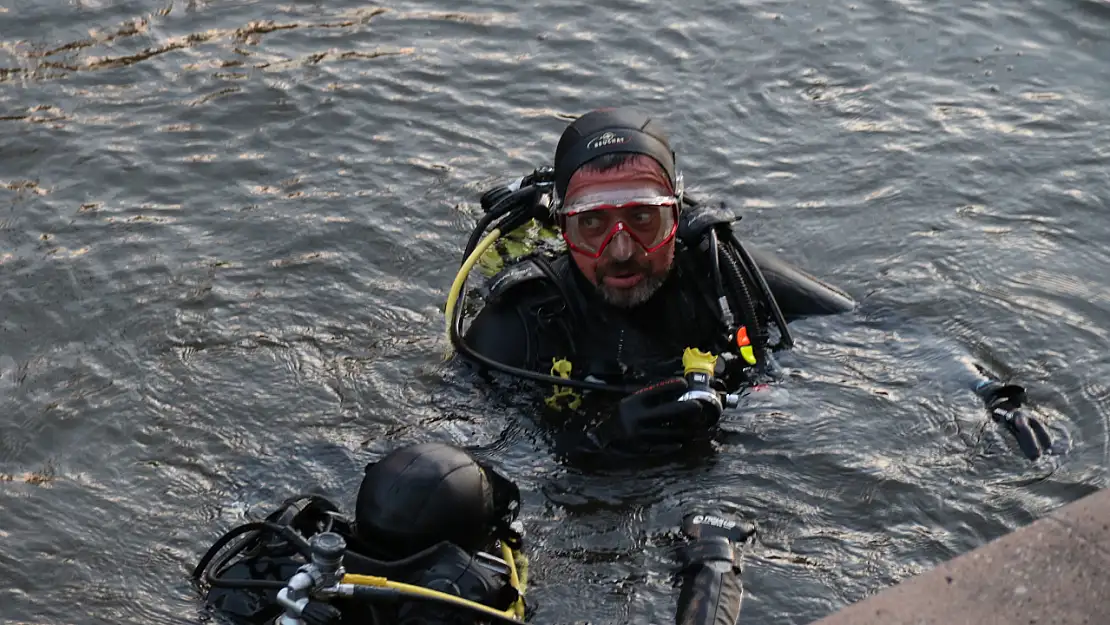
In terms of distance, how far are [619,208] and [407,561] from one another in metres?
1.96

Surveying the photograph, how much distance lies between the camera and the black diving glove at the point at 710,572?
4230 millimetres

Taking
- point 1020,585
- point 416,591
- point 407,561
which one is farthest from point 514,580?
point 1020,585

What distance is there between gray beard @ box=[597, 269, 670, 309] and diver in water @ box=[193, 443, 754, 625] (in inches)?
51.1

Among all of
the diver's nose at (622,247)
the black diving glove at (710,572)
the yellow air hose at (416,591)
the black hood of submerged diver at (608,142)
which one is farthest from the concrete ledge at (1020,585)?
the black hood of submerged diver at (608,142)

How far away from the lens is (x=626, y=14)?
9594 millimetres

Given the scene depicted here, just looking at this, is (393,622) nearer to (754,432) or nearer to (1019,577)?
(1019,577)

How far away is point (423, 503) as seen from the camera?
13.1 ft

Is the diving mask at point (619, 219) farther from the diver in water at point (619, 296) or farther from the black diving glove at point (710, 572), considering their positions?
the black diving glove at point (710, 572)

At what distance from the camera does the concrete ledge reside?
11.3ft

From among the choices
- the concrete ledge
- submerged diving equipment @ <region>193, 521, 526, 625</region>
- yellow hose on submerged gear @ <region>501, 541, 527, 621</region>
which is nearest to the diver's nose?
yellow hose on submerged gear @ <region>501, 541, 527, 621</region>

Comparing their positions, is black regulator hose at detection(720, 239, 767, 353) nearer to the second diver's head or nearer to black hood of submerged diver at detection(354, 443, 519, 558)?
the second diver's head

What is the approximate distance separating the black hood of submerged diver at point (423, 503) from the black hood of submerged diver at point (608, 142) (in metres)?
1.67

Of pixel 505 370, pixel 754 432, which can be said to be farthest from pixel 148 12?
pixel 754 432

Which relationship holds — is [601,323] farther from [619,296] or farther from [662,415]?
[662,415]
